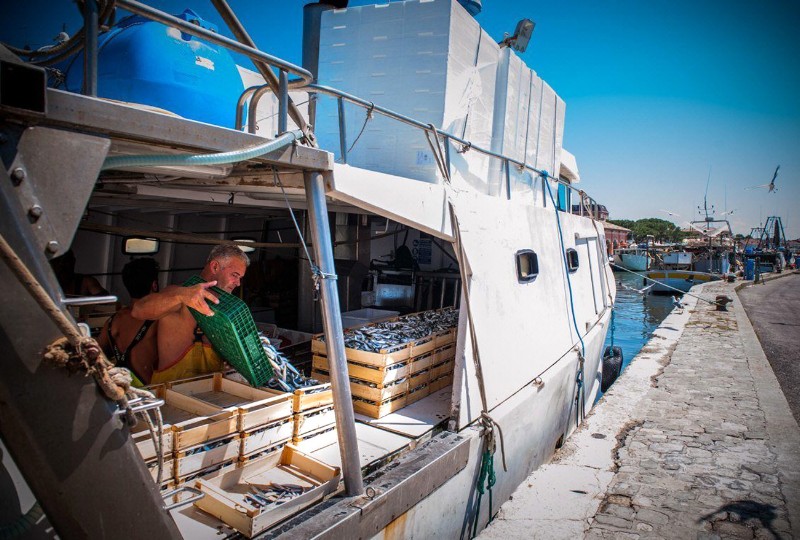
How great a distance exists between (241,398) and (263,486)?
2.94ft

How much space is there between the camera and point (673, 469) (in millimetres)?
5496

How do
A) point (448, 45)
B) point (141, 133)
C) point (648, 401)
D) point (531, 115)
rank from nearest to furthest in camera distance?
point (141, 133), point (448, 45), point (648, 401), point (531, 115)

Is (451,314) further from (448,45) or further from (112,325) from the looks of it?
(112,325)

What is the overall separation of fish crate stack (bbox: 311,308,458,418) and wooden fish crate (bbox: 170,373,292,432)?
3.17 ft

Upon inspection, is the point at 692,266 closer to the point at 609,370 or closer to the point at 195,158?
the point at 609,370

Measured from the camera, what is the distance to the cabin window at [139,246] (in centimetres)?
729

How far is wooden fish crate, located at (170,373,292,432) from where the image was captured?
3.49m

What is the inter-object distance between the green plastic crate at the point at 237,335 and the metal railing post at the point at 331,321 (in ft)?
3.84

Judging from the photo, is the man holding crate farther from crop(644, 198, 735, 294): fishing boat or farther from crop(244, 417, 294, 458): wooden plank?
crop(644, 198, 735, 294): fishing boat

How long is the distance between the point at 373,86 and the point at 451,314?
3.48 m

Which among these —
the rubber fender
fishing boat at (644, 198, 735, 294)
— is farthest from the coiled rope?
fishing boat at (644, 198, 735, 294)

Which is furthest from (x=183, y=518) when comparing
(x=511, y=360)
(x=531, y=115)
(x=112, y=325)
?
(x=531, y=115)

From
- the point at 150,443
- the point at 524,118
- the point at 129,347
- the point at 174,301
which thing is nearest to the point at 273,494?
the point at 150,443

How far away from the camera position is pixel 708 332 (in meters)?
13.8
